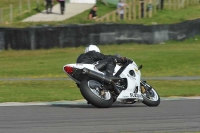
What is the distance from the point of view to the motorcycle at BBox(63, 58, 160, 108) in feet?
33.5

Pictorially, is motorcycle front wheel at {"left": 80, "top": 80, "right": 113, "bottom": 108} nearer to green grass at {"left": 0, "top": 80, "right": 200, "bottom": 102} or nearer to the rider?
the rider

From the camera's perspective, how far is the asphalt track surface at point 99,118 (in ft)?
26.7

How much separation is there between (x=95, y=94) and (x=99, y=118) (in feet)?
3.48

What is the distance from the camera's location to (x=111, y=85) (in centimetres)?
1048

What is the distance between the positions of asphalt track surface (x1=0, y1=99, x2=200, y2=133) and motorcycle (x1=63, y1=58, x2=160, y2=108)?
0.17 m

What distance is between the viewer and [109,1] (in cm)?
3831

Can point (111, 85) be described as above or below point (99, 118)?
above

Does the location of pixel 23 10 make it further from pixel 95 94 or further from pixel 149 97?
pixel 95 94

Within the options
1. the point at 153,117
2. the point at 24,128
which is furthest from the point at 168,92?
the point at 24,128

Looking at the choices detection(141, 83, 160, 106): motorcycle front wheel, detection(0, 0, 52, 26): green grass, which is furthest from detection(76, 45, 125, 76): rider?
detection(0, 0, 52, 26): green grass

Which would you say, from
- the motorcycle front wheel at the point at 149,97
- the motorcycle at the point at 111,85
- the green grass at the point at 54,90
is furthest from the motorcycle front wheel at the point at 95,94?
the green grass at the point at 54,90

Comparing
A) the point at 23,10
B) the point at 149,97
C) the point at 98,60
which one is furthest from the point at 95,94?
the point at 23,10

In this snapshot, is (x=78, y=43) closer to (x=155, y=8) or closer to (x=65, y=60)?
(x=65, y=60)

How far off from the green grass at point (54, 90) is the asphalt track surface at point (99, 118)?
1415 millimetres
